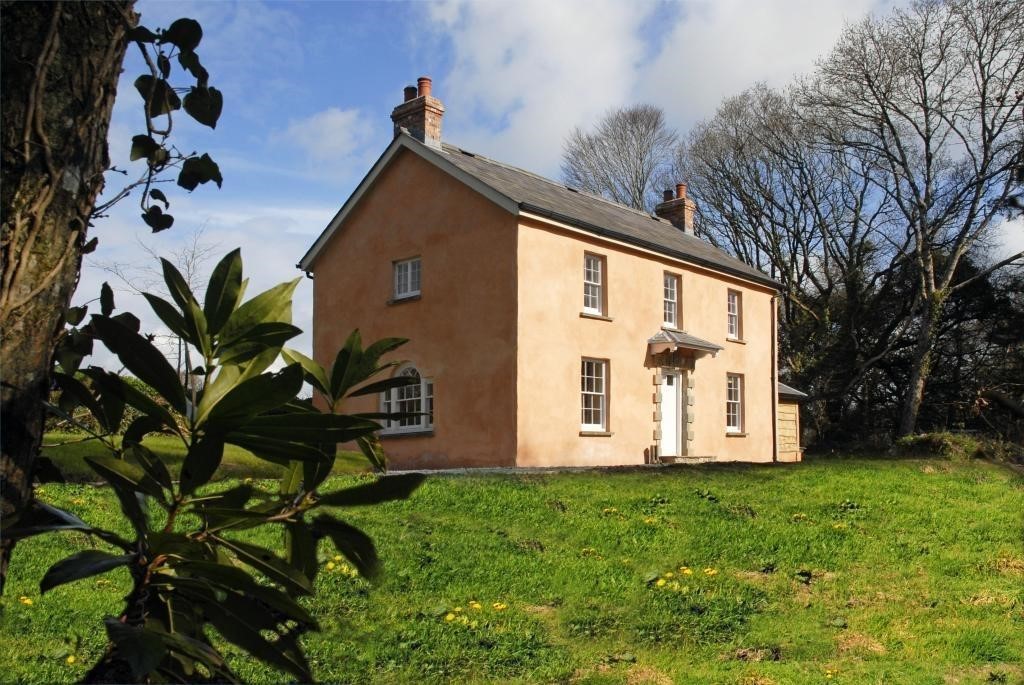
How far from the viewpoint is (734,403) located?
1013 inches

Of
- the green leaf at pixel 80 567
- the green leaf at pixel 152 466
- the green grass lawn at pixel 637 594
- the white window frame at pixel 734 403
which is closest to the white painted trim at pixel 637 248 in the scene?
the white window frame at pixel 734 403

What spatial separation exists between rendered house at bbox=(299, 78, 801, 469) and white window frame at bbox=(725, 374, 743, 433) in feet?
0.41

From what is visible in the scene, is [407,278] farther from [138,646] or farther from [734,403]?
[138,646]

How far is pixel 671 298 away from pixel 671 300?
0.11 meters

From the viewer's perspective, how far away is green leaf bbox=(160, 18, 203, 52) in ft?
6.11

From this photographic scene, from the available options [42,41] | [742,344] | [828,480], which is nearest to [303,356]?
[42,41]

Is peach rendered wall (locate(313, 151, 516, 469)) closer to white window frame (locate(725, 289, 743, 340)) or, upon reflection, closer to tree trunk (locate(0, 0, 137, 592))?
white window frame (locate(725, 289, 743, 340))

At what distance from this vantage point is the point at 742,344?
25953 millimetres

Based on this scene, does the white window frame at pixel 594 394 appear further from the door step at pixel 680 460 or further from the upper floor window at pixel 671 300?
the upper floor window at pixel 671 300

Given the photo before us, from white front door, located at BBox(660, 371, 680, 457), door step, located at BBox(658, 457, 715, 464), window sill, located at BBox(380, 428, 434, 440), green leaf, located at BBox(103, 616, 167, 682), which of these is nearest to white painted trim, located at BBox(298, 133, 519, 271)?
window sill, located at BBox(380, 428, 434, 440)

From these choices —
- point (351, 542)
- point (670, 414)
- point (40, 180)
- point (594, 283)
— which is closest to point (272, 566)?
point (351, 542)

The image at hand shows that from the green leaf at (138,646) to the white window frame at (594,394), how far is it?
1951cm

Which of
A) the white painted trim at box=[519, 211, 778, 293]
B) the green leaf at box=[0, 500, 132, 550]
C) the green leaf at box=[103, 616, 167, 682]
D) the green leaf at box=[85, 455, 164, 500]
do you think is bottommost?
the green leaf at box=[103, 616, 167, 682]

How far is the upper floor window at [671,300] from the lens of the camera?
930 inches
